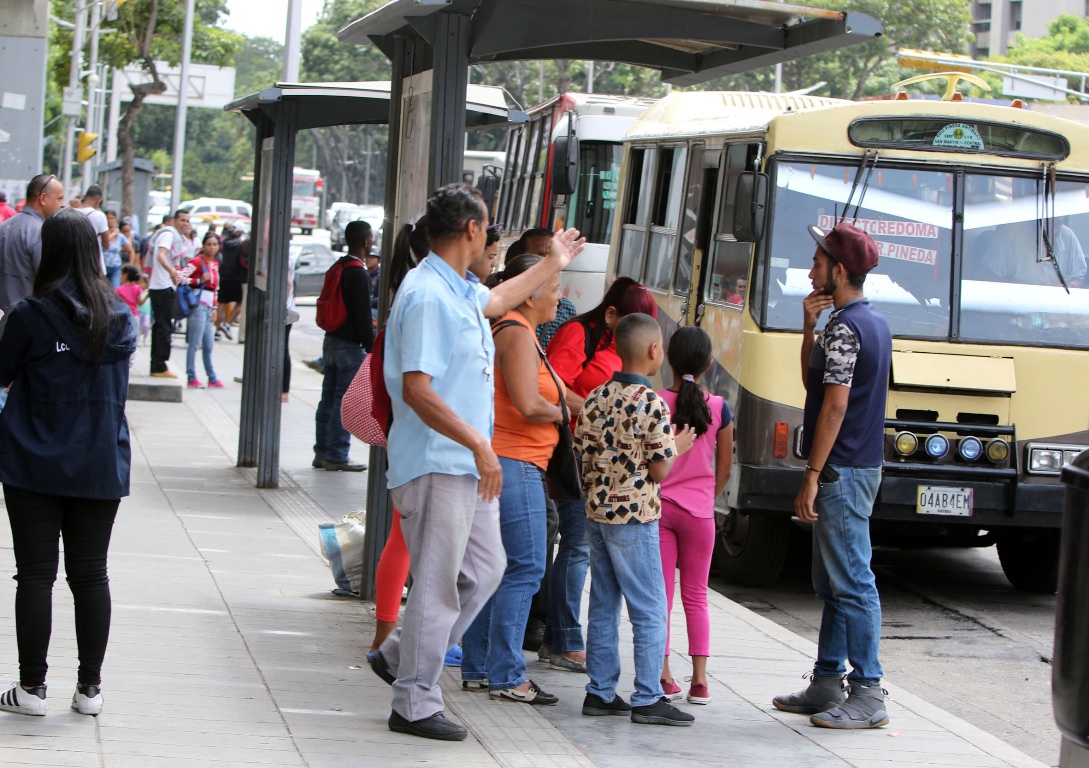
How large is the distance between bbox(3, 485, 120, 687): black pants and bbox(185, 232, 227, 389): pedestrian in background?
12629mm

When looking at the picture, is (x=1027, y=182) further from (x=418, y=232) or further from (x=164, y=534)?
(x=164, y=534)

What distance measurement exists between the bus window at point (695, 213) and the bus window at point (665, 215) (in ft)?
0.52

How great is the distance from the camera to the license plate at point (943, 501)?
856 centimetres

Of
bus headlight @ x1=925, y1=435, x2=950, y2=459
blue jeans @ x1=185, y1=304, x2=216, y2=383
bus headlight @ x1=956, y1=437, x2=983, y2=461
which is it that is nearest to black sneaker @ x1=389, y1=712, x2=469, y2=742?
bus headlight @ x1=925, y1=435, x2=950, y2=459

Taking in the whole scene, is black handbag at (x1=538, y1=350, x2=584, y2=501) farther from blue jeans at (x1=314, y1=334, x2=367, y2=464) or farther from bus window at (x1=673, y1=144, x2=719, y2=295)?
blue jeans at (x1=314, y1=334, x2=367, y2=464)

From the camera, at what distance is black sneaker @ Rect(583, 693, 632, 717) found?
5.83m

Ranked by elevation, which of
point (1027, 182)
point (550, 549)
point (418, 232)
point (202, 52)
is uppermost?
point (202, 52)

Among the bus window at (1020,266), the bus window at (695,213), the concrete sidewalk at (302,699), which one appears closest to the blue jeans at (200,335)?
the bus window at (695,213)

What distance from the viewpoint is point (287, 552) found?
8938mm

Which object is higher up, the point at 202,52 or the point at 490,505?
the point at 202,52

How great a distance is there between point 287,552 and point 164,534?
0.80m

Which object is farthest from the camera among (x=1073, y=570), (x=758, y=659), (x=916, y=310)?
(x=916, y=310)

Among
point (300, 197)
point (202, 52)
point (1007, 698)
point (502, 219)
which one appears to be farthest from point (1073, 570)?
point (300, 197)

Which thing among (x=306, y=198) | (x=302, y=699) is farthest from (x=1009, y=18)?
(x=302, y=699)
